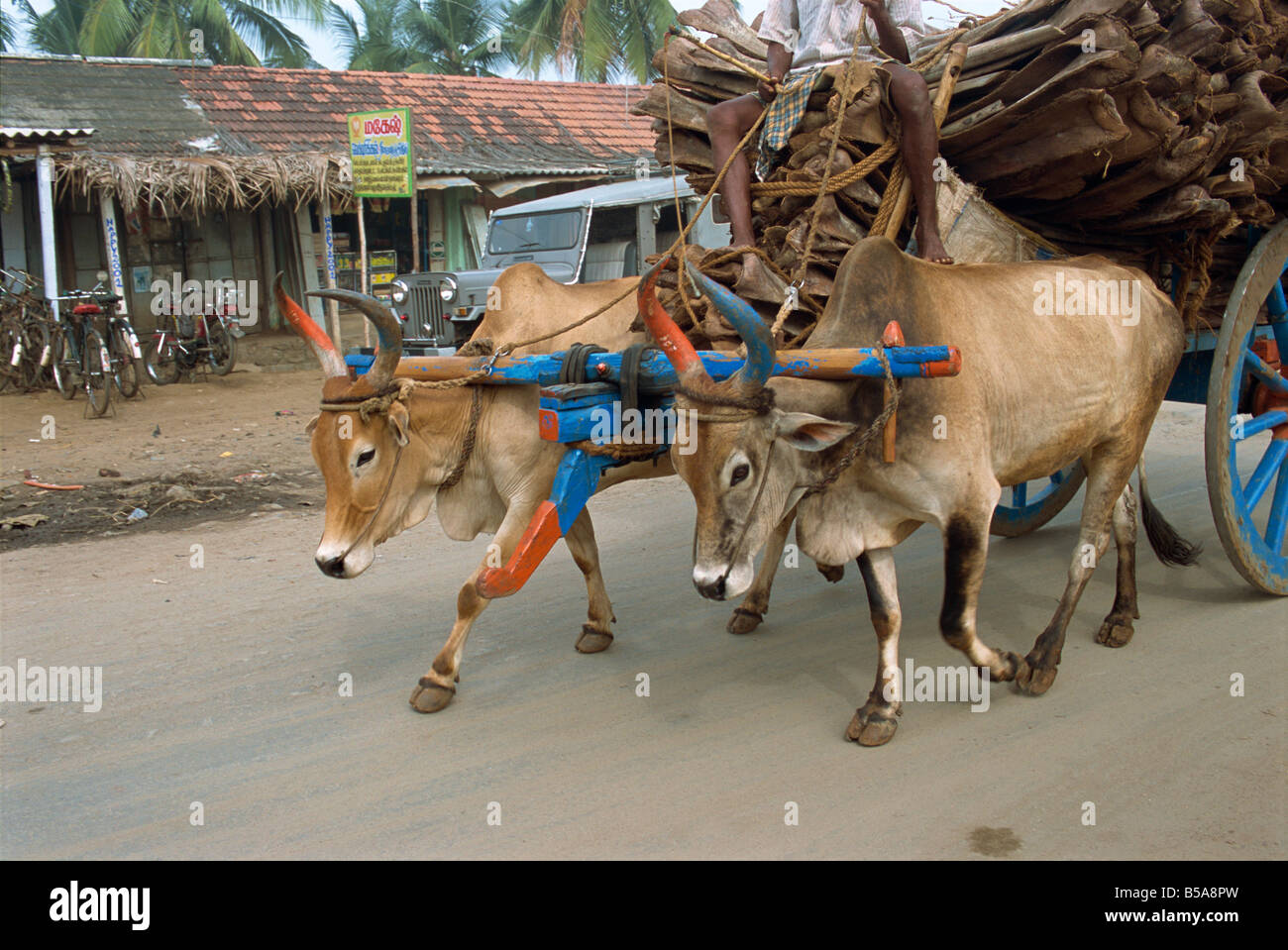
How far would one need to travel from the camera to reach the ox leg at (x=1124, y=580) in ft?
14.9

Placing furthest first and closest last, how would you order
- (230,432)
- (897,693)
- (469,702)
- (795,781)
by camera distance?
(230,432), (469,702), (897,693), (795,781)

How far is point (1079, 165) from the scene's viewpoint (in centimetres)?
401

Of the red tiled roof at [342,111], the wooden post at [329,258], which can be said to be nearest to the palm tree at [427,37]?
the red tiled roof at [342,111]

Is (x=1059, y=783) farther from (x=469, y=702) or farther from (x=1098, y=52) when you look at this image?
(x=1098, y=52)

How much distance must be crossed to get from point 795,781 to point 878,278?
159cm

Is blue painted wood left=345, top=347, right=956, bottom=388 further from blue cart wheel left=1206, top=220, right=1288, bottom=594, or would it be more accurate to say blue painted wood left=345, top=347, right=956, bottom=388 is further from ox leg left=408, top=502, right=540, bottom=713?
blue cart wheel left=1206, top=220, right=1288, bottom=594

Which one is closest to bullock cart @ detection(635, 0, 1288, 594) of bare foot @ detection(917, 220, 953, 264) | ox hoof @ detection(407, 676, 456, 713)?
bare foot @ detection(917, 220, 953, 264)

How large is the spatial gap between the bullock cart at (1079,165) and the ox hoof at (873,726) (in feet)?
4.13

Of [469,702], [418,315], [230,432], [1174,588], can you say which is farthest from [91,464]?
[1174,588]

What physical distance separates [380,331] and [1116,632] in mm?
3058

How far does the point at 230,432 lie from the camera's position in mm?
10016

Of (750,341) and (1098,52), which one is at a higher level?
(1098,52)

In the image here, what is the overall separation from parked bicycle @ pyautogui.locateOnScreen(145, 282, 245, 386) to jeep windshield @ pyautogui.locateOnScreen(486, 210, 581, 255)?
12.6 feet

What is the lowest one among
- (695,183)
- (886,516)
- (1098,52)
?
(886,516)
